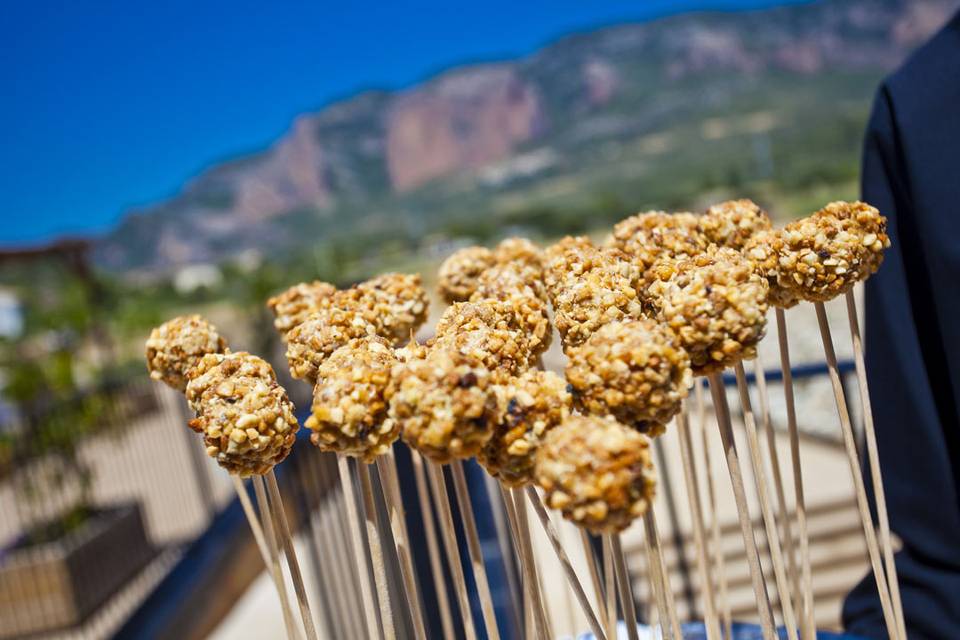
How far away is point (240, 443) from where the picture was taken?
56 cm

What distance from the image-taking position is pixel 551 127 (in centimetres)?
7094

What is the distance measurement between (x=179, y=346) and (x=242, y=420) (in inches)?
9.6

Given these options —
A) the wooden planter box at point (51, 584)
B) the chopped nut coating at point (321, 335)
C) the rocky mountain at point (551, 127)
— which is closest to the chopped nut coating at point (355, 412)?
the chopped nut coating at point (321, 335)

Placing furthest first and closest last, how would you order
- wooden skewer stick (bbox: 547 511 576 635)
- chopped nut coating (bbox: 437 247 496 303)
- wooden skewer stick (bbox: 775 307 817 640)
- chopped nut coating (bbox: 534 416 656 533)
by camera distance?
wooden skewer stick (bbox: 547 511 576 635)
chopped nut coating (bbox: 437 247 496 303)
wooden skewer stick (bbox: 775 307 817 640)
chopped nut coating (bbox: 534 416 656 533)

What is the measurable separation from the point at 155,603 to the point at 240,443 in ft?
5.15

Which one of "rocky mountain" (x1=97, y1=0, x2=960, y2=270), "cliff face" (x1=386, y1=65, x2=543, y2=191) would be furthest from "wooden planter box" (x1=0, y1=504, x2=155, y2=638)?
"cliff face" (x1=386, y1=65, x2=543, y2=191)

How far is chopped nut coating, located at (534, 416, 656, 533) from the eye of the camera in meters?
0.43

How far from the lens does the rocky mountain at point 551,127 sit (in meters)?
42.7

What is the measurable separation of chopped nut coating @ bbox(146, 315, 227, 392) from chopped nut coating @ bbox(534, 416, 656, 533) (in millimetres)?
475

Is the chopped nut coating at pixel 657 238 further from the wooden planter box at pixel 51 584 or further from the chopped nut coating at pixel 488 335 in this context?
the wooden planter box at pixel 51 584

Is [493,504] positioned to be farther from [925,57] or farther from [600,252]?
[925,57]

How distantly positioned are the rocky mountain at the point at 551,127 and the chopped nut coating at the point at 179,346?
31029 mm

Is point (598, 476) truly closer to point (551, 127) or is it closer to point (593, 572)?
point (593, 572)

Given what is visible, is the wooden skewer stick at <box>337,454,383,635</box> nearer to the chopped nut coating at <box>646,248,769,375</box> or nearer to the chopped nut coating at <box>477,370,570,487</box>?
the chopped nut coating at <box>477,370,570,487</box>
